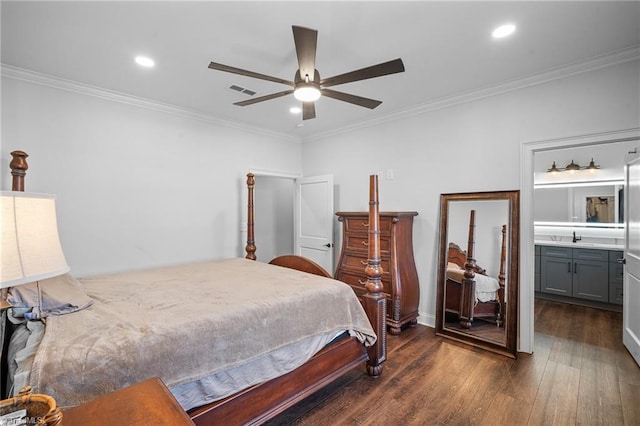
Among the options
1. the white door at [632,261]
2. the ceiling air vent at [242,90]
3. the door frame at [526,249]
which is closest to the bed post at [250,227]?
the ceiling air vent at [242,90]

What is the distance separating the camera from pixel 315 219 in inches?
178

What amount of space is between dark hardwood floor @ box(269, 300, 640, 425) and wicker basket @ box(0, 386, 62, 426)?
1532 millimetres

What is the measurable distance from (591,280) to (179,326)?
5.02 meters

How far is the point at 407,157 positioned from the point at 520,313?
2074 millimetres

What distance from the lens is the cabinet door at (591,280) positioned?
12.5ft

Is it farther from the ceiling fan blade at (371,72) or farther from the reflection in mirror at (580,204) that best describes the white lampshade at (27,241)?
the reflection in mirror at (580,204)

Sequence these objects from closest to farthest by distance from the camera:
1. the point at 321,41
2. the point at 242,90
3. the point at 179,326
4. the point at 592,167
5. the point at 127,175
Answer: the point at 179,326 → the point at 321,41 → the point at 242,90 → the point at 127,175 → the point at 592,167

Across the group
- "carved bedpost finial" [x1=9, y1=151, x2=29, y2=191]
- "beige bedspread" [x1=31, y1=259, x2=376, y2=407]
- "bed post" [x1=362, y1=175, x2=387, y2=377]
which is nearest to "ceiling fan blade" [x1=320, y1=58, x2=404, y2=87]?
"bed post" [x1=362, y1=175, x2=387, y2=377]

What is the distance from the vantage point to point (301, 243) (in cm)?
474

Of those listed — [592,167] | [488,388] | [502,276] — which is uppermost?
[592,167]

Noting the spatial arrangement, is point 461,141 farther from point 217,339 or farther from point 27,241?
point 27,241

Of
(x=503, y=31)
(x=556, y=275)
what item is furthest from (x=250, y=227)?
(x=556, y=275)

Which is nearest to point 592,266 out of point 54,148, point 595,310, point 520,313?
point 595,310

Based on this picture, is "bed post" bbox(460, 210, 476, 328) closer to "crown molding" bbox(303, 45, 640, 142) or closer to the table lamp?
"crown molding" bbox(303, 45, 640, 142)
